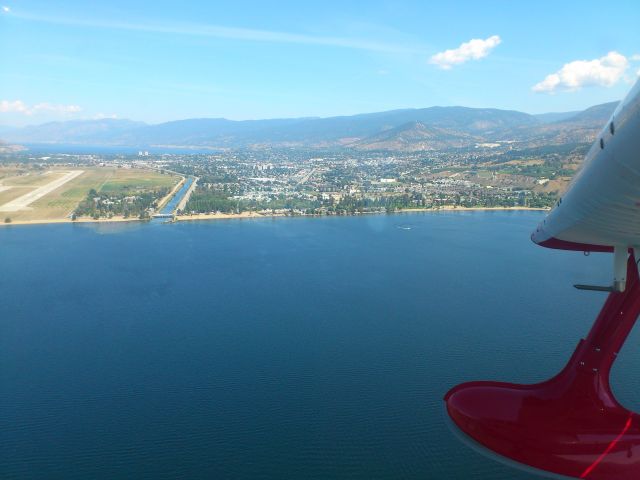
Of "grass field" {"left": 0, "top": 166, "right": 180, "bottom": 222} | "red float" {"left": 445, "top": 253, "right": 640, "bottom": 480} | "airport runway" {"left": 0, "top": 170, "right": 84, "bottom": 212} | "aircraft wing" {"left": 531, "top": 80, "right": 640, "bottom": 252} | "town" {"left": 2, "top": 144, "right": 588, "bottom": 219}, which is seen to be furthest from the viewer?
"town" {"left": 2, "top": 144, "right": 588, "bottom": 219}

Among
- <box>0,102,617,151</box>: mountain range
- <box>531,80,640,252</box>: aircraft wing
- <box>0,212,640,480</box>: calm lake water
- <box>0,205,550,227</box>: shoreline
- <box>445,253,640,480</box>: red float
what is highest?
<box>0,102,617,151</box>: mountain range

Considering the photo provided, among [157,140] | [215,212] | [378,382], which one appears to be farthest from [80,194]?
[157,140]

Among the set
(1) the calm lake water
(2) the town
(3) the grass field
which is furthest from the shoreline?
(1) the calm lake water

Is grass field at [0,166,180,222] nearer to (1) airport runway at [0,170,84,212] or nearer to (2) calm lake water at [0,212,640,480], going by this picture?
(1) airport runway at [0,170,84,212]

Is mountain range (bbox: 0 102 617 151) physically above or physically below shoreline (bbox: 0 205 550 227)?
above

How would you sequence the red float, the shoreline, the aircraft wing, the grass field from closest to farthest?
the aircraft wing < the red float < the shoreline < the grass field

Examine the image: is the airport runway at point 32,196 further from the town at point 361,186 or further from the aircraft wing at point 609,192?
the aircraft wing at point 609,192

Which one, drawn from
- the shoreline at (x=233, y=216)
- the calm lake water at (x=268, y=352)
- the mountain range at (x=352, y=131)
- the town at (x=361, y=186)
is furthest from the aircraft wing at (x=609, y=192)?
the mountain range at (x=352, y=131)

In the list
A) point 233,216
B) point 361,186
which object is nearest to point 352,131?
point 361,186
